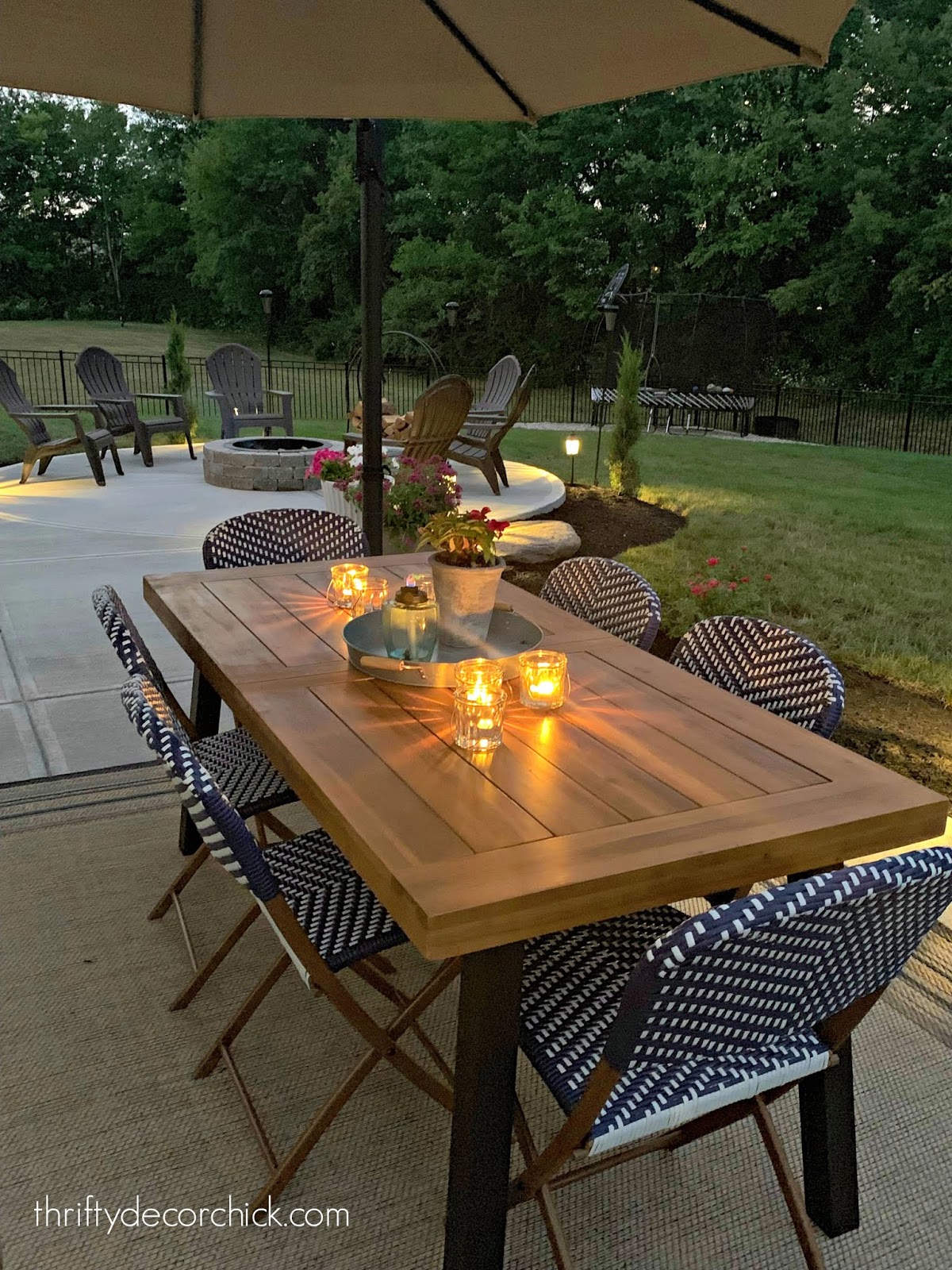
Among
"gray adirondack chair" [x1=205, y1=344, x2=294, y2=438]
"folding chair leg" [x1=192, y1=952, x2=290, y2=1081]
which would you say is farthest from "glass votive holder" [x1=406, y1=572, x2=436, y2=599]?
"gray adirondack chair" [x1=205, y1=344, x2=294, y2=438]

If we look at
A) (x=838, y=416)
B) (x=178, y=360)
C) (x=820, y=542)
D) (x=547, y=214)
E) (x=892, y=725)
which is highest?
(x=547, y=214)

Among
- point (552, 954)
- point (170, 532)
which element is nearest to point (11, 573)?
point (170, 532)

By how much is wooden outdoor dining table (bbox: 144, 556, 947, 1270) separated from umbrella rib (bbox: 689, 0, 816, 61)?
1.49 meters

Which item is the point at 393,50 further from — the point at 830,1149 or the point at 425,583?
the point at 830,1149

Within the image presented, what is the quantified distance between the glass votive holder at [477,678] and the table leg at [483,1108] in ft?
1.82

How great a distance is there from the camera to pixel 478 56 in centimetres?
296

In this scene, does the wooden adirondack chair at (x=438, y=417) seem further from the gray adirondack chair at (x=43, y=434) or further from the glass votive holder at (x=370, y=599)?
the glass votive holder at (x=370, y=599)

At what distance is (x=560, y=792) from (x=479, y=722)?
0.24 metres

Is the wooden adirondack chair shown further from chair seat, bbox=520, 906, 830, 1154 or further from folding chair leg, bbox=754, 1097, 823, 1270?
folding chair leg, bbox=754, 1097, 823, 1270

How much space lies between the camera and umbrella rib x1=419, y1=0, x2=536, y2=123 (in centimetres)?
277

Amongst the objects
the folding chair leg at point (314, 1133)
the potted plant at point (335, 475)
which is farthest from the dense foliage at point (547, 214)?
the folding chair leg at point (314, 1133)

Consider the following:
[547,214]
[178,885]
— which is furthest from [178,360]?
[547,214]

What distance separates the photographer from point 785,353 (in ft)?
67.6

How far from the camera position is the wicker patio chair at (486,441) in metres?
8.38
